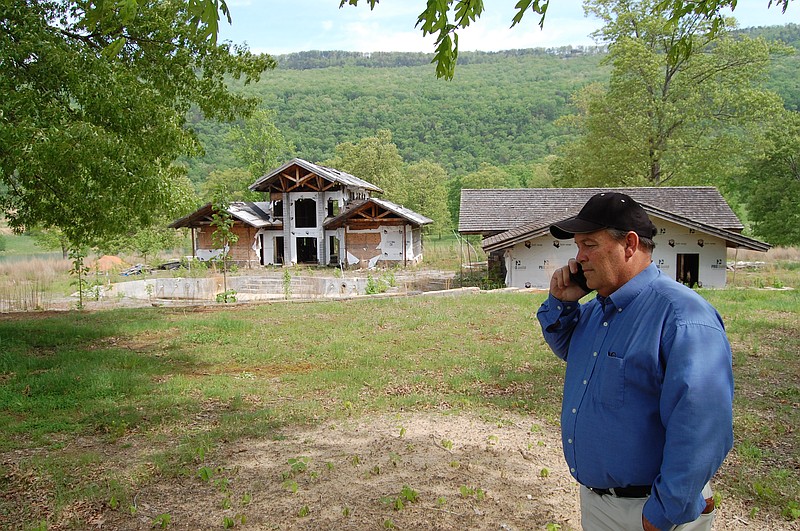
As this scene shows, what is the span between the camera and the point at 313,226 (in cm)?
3809

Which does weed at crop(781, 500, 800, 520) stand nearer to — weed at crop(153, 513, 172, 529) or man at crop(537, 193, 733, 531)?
man at crop(537, 193, 733, 531)

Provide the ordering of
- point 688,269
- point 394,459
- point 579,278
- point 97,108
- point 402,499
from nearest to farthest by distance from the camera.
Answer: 1. point 579,278
2. point 402,499
3. point 394,459
4. point 97,108
5. point 688,269

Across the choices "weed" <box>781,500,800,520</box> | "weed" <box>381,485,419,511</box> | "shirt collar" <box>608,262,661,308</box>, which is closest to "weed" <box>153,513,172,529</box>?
"weed" <box>381,485,419,511</box>

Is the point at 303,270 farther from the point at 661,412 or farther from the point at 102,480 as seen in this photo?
Result: the point at 661,412

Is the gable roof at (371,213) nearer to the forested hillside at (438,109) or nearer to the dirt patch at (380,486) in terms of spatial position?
the dirt patch at (380,486)

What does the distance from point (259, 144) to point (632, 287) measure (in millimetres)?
49615

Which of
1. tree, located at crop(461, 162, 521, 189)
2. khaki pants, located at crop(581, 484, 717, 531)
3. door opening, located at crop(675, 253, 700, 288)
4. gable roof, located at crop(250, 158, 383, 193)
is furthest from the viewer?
tree, located at crop(461, 162, 521, 189)

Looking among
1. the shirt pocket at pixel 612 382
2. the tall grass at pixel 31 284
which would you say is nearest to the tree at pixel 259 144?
the tall grass at pixel 31 284

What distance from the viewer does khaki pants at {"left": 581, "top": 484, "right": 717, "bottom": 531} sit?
242 centimetres

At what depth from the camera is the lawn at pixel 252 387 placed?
5.20 metres

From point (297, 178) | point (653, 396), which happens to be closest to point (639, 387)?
point (653, 396)

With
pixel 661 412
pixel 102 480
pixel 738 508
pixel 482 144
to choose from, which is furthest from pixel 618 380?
pixel 482 144

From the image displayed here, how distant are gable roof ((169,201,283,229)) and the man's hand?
3335cm

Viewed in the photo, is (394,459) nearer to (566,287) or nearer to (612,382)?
(566,287)
